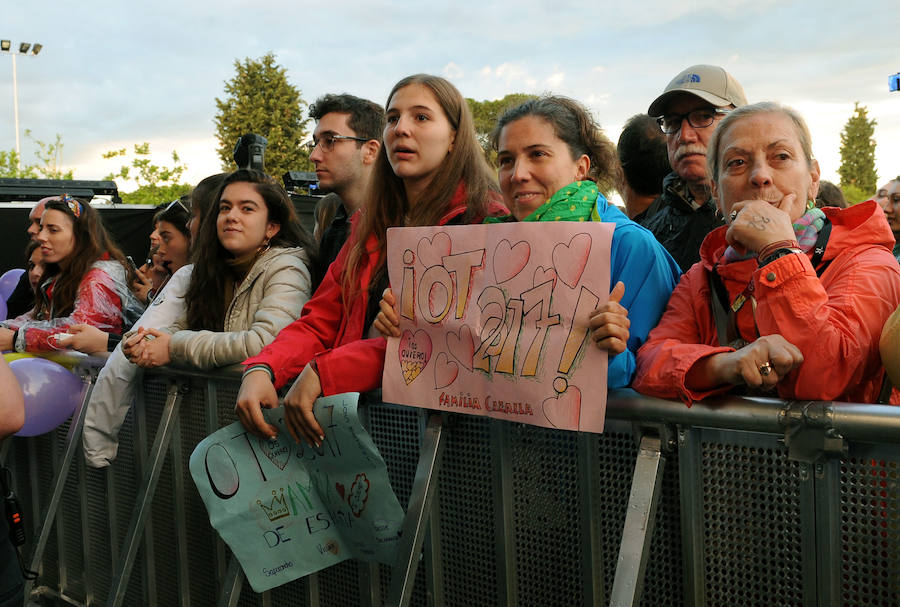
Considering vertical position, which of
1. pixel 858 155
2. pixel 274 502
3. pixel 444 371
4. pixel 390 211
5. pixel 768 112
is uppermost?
pixel 858 155

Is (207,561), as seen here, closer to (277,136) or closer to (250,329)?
(250,329)

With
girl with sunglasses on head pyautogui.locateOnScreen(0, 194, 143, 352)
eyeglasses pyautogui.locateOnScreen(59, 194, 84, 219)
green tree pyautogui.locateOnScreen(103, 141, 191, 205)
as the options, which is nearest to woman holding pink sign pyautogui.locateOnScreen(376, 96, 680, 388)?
girl with sunglasses on head pyautogui.locateOnScreen(0, 194, 143, 352)

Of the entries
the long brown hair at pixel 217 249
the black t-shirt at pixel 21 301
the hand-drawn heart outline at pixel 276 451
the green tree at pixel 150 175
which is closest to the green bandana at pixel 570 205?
the hand-drawn heart outline at pixel 276 451

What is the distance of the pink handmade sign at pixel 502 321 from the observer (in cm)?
181

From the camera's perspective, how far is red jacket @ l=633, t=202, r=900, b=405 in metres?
1.59

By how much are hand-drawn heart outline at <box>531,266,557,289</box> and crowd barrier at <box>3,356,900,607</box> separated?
32cm

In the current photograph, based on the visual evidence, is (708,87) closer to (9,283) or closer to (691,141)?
(691,141)

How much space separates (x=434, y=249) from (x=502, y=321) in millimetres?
316

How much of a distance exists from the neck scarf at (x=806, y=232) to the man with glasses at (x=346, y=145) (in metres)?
2.43

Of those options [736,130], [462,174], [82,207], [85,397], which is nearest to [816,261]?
[736,130]

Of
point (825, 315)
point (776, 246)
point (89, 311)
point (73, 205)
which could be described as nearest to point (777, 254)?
point (776, 246)

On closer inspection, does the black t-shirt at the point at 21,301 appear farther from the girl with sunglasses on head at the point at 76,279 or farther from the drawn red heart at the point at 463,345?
the drawn red heart at the point at 463,345

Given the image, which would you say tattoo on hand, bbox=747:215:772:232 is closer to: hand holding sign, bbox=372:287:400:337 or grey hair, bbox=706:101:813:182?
grey hair, bbox=706:101:813:182

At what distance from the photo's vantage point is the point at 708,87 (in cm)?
294
